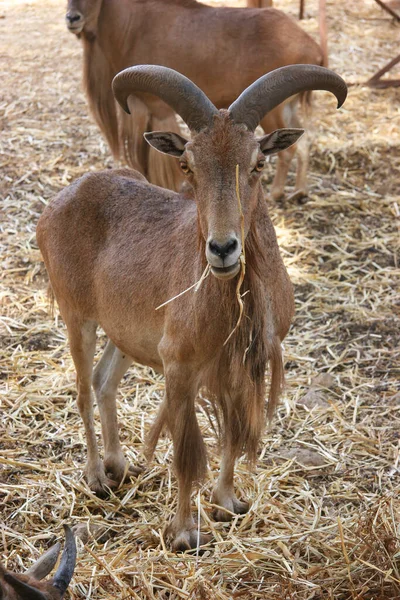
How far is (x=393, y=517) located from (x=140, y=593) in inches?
54.7

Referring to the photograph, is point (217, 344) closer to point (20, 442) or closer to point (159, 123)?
point (20, 442)

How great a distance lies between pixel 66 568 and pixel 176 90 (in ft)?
7.61

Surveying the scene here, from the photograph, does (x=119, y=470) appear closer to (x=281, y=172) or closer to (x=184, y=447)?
(x=184, y=447)

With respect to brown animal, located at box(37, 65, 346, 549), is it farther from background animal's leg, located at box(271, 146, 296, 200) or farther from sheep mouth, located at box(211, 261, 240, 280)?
background animal's leg, located at box(271, 146, 296, 200)

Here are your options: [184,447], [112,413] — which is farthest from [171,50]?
[184,447]

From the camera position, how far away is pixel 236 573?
400cm

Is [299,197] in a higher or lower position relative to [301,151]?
lower

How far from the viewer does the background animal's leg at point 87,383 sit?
4.82 m

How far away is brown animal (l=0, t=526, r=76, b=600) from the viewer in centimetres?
289

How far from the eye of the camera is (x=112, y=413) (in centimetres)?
492

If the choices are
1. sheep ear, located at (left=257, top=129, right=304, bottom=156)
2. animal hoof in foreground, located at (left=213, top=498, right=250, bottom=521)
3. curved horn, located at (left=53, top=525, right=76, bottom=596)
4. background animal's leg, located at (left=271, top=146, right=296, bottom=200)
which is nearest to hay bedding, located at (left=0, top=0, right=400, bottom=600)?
animal hoof in foreground, located at (left=213, top=498, right=250, bottom=521)

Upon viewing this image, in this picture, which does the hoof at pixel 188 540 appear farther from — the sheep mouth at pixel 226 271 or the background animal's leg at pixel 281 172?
the background animal's leg at pixel 281 172

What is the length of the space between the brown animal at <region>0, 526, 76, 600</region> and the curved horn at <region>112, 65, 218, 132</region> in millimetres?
2028

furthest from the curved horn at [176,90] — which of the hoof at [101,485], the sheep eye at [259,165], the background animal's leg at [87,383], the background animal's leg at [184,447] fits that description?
the hoof at [101,485]
